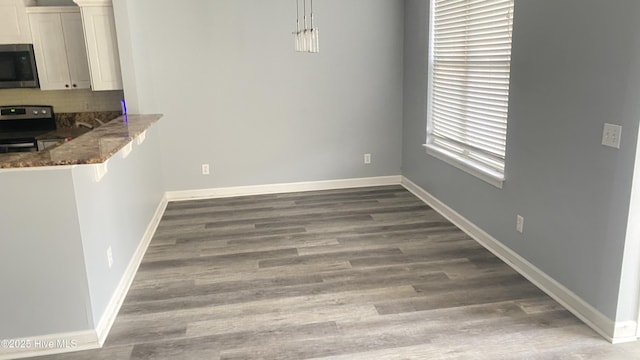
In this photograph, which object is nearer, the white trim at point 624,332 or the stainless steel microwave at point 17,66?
the white trim at point 624,332

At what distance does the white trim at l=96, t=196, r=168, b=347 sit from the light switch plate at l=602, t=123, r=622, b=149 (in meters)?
2.99

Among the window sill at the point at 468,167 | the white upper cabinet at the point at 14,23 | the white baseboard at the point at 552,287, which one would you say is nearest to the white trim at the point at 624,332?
the white baseboard at the point at 552,287

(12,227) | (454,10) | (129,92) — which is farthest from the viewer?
(129,92)

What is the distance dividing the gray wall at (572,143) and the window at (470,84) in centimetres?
20

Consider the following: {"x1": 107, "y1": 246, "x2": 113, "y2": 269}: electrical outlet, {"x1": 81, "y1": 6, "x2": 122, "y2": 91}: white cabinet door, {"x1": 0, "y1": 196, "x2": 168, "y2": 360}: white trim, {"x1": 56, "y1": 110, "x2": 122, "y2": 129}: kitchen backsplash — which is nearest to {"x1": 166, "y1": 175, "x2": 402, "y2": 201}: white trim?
{"x1": 56, "y1": 110, "x2": 122, "y2": 129}: kitchen backsplash

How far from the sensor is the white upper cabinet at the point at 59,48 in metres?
4.71

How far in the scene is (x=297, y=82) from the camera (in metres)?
5.42

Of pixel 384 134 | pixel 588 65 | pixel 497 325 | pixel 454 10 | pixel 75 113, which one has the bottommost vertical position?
pixel 497 325

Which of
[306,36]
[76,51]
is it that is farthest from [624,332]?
[76,51]

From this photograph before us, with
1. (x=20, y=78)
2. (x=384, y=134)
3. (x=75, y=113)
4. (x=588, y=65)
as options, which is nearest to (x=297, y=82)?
(x=384, y=134)

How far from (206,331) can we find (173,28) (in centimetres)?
349

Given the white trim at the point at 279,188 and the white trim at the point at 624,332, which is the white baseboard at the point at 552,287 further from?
the white trim at the point at 279,188

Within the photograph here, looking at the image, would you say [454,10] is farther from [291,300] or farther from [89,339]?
[89,339]

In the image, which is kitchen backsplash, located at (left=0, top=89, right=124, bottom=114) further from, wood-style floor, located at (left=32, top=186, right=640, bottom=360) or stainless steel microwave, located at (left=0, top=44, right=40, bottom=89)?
wood-style floor, located at (left=32, top=186, right=640, bottom=360)
